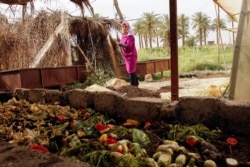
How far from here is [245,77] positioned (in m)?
4.59

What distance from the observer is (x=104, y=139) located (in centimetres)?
272

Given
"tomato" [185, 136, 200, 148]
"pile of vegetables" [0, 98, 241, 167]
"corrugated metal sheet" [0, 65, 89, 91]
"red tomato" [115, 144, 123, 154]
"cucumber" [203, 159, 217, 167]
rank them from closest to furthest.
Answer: "cucumber" [203, 159, 217, 167], "pile of vegetables" [0, 98, 241, 167], "red tomato" [115, 144, 123, 154], "tomato" [185, 136, 200, 148], "corrugated metal sheet" [0, 65, 89, 91]

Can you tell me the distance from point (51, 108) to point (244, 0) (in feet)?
11.3

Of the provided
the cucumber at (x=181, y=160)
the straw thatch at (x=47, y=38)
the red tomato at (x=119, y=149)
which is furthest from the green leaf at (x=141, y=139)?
the straw thatch at (x=47, y=38)

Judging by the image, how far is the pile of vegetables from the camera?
→ 222cm

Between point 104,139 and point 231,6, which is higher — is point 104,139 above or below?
below

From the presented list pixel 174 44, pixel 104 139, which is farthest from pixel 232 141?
pixel 174 44

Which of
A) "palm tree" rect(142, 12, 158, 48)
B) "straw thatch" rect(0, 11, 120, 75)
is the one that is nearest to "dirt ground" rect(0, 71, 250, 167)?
"straw thatch" rect(0, 11, 120, 75)

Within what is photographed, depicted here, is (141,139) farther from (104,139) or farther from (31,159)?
(31,159)

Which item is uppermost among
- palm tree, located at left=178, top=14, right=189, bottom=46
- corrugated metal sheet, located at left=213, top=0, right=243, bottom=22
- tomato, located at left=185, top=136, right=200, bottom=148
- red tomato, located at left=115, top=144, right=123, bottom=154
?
palm tree, located at left=178, top=14, right=189, bottom=46

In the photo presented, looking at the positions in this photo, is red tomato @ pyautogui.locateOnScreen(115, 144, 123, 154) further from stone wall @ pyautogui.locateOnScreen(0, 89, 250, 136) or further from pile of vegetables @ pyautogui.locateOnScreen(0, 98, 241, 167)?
stone wall @ pyautogui.locateOnScreen(0, 89, 250, 136)

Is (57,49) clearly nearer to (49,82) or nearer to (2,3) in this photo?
(49,82)

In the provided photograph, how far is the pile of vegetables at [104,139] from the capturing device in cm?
222

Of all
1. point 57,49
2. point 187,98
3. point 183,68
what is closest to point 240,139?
point 187,98
